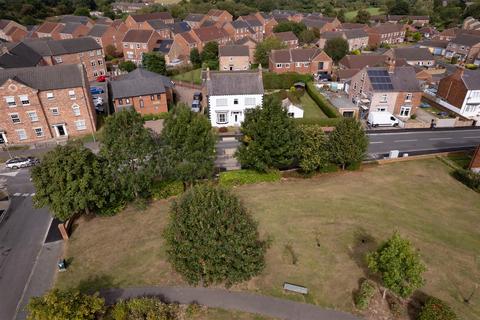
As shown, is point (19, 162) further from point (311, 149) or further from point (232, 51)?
point (232, 51)

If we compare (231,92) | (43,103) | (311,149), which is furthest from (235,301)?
(43,103)

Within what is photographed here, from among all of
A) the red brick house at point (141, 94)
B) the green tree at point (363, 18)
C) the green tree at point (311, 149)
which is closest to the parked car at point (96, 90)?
the red brick house at point (141, 94)

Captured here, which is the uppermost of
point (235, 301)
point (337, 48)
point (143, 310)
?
point (337, 48)

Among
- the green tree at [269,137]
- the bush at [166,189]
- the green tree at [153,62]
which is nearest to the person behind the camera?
the bush at [166,189]

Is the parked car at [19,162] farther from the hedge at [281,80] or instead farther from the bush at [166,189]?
the hedge at [281,80]

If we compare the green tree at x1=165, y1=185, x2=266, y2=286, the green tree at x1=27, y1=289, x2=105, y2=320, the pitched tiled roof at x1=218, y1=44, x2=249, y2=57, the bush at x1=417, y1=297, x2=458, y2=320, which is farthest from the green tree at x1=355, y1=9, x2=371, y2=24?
the green tree at x1=27, y1=289, x2=105, y2=320

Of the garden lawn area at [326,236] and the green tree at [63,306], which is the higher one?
the green tree at [63,306]

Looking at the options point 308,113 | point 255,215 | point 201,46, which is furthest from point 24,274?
point 201,46
